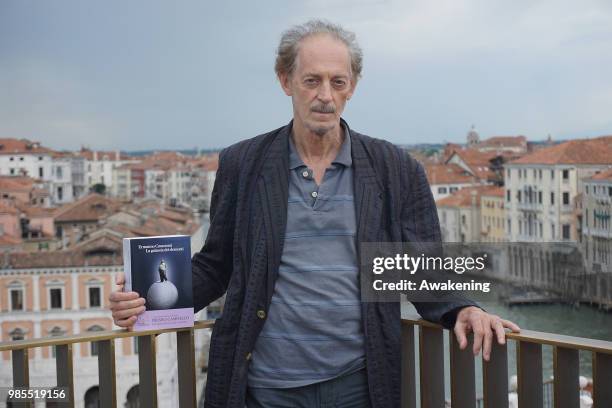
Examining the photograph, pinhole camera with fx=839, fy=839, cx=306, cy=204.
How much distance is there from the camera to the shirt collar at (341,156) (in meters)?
1.07

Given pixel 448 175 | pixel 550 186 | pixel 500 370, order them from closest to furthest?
pixel 500 370
pixel 550 186
pixel 448 175

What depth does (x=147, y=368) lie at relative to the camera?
4.00 feet

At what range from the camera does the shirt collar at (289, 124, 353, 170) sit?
1.07 metres

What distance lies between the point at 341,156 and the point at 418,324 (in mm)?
274

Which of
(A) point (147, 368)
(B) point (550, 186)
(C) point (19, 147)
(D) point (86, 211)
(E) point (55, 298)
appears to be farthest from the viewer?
(C) point (19, 147)

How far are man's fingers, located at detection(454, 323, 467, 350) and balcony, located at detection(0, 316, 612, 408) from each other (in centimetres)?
6

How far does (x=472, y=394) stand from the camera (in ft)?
3.81

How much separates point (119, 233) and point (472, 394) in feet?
55.5

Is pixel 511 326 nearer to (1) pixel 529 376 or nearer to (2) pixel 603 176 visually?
(1) pixel 529 376

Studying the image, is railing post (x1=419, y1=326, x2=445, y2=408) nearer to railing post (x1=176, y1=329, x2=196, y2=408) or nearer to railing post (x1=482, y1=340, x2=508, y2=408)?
railing post (x1=482, y1=340, x2=508, y2=408)

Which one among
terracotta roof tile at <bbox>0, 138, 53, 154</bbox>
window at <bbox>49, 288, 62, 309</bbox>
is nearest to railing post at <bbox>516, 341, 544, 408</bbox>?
window at <bbox>49, 288, 62, 309</bbox>

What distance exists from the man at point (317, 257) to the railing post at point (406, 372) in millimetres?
102

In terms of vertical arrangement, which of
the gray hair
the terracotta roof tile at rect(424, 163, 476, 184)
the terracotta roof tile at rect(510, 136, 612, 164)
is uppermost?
the terracotta roof tile at rect(510, 136, 612, 164)

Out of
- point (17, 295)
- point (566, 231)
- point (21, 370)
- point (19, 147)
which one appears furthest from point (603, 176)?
point (19, 147)
